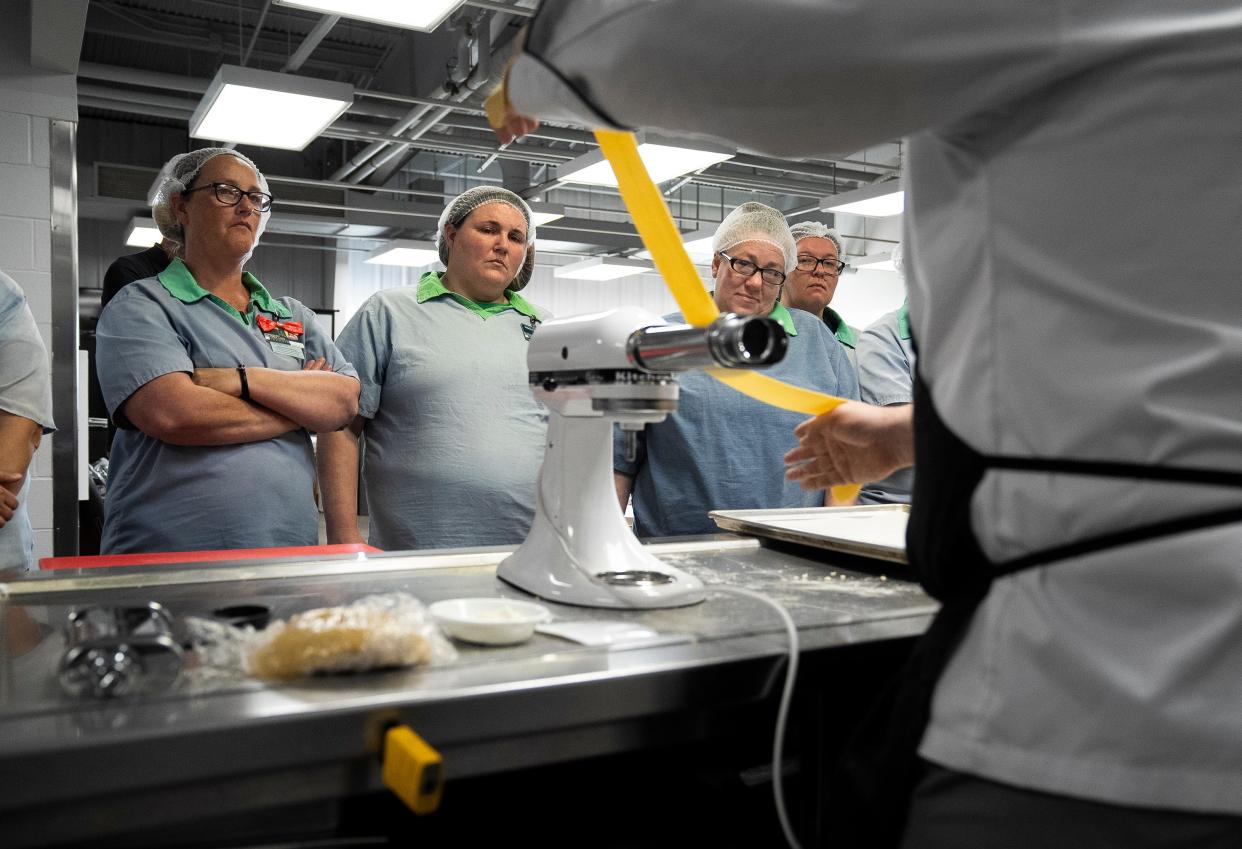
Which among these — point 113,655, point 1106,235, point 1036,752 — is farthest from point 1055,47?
point 113,655

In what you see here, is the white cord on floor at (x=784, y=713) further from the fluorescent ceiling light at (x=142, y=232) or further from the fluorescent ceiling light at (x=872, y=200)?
the fluorescent ceiling light at (x=142, y=232)

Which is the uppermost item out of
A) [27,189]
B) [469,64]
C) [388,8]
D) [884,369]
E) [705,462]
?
[469,64]

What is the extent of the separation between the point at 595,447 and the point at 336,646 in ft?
1.67

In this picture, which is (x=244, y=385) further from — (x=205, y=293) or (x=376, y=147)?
(x=376, y=147)

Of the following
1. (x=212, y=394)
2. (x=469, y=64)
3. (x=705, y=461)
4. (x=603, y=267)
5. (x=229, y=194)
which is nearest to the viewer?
(x=212, y=394)

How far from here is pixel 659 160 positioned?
4.93 metres

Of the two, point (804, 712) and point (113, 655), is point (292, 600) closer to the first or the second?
point (113, 655)

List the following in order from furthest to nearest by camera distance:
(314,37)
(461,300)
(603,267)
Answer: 1. (603,267)
2. (314,37)
3. (461,300)

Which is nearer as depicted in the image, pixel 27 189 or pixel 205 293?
pixel 205 293

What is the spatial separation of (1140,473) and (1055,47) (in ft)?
0.99

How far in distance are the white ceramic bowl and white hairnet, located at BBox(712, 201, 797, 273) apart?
2.05m

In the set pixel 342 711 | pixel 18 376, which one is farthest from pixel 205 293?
pixel 342 711

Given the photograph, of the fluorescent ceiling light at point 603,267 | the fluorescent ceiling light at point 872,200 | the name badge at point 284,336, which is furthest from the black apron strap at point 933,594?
the fluorescent ceiling light at point 603,267

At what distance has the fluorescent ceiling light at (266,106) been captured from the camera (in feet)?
12.7
